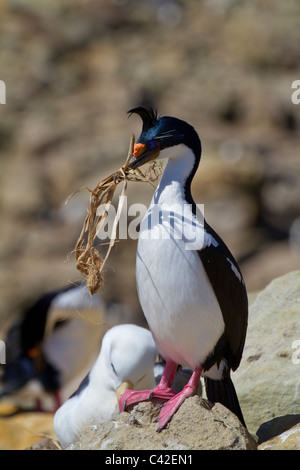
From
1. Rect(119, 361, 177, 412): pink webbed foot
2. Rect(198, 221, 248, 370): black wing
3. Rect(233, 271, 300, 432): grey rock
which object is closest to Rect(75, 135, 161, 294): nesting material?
Rect(198, 221, 248, 370): black wing

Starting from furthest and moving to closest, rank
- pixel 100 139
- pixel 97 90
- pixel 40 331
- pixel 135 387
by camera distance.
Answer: pixel 97 90 → pixel 100 139 → pixel 40 331 → pixel 135 387

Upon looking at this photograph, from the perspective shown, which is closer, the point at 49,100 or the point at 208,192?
the point at 208,192

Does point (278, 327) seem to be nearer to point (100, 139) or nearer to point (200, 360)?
point (200, 360)

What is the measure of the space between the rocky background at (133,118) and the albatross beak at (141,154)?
8138mm

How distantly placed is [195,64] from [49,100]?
4.96m

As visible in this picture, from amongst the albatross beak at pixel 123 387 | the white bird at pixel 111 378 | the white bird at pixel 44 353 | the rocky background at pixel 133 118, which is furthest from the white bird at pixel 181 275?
the rocky background at pixel 133 118

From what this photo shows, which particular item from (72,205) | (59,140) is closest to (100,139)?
(59,140)

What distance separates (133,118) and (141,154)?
16.7 m

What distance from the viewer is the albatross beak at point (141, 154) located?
4570 mm

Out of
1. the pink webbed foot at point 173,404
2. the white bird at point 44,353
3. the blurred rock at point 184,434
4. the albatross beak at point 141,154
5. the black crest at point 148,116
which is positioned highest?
the black crest at point 148,116

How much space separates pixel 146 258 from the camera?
4.56 meters

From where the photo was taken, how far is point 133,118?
69.1 feet

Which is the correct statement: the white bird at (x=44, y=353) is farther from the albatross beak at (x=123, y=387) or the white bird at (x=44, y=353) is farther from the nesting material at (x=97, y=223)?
the nesting material at (x=97, y=223)

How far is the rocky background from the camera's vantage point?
16922 mm
